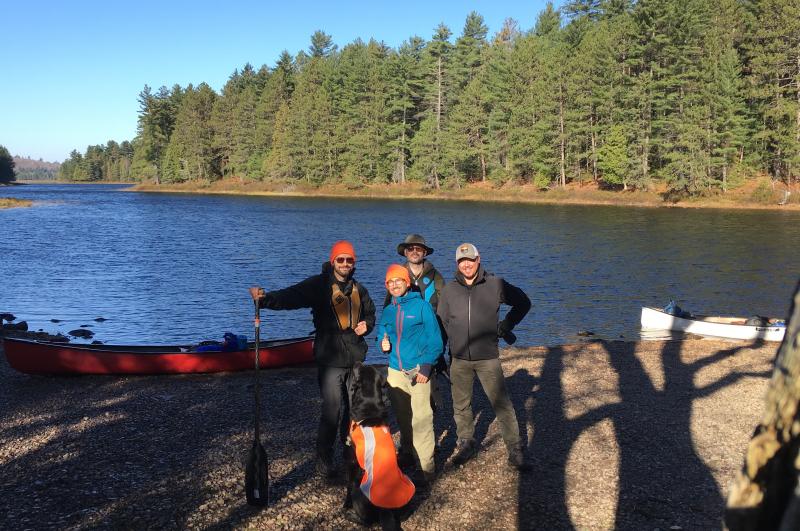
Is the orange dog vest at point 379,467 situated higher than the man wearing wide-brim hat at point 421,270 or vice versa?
the man wearing wide-brim hat at point 421,270

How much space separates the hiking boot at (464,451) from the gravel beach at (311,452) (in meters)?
0.09

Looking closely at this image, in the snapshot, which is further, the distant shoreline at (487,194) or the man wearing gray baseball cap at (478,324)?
the distant shoreline at (487,194)

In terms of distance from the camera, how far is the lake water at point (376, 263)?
20.2 metres

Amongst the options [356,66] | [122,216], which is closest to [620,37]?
[356,66]

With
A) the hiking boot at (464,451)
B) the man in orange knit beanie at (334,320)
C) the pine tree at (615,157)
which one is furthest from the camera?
the pine tree at (615,157)

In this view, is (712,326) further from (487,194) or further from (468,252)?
(487,194)

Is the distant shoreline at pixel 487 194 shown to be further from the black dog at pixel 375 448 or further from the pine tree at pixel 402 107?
the black dog at pixel 375 448

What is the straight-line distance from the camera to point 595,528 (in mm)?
5715

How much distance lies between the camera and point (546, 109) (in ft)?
236

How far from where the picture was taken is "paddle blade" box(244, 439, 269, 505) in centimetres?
582

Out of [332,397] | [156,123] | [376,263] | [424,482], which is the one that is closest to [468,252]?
[332,397]

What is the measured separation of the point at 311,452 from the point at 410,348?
2396mm

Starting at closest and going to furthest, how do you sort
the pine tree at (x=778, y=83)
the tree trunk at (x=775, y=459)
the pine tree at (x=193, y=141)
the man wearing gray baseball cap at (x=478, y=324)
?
the tree trunk at (x=775, y=459) < the man wearing gray baseball cap at (x=478, y=324) < the pine tree at (x=778, y=83) < the pine tree at (x=193, y=141)

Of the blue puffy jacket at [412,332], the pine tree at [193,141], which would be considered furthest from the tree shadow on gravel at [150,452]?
the pine tree at [193,141]
